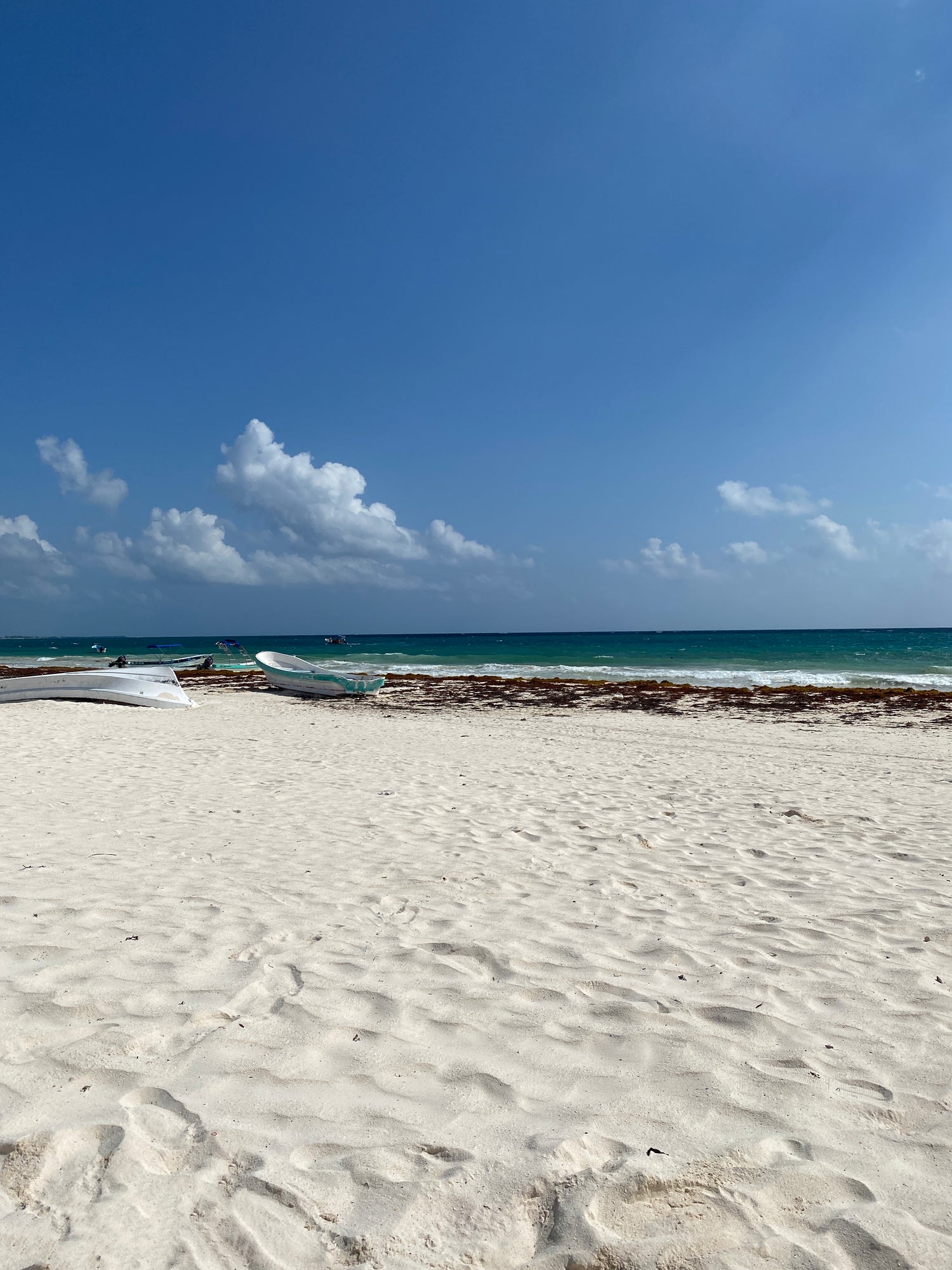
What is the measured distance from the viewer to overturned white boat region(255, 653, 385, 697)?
77.0 ft

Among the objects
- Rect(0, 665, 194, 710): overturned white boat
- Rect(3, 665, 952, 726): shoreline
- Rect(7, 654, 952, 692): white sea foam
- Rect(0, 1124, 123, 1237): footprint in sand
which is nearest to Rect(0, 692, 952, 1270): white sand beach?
Rect(0, 1124, 123, 1237): footprint in sand

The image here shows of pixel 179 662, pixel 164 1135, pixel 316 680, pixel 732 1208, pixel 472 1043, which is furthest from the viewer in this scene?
pixel 179 662

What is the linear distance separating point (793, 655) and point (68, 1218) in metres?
54.1

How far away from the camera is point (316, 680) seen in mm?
24047

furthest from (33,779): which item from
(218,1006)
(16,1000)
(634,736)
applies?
(634,736)

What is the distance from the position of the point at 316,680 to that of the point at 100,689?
7044mm

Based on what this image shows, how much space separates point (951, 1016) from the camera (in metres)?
3.06

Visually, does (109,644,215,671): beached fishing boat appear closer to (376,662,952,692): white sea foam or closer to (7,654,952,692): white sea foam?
Answer: (7,654,952,692): white sea foam

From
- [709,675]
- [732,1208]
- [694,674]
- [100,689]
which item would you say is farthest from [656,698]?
[732,1208]

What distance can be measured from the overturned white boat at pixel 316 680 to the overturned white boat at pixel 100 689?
4911 millimetres

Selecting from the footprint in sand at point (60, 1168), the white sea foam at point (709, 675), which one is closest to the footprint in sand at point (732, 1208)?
the footprint in sand at point (60, 1168)

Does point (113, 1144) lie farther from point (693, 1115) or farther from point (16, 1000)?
point (693, 1115)

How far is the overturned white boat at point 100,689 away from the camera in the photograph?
754 inches

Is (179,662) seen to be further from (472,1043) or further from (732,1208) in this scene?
(732,1208)
